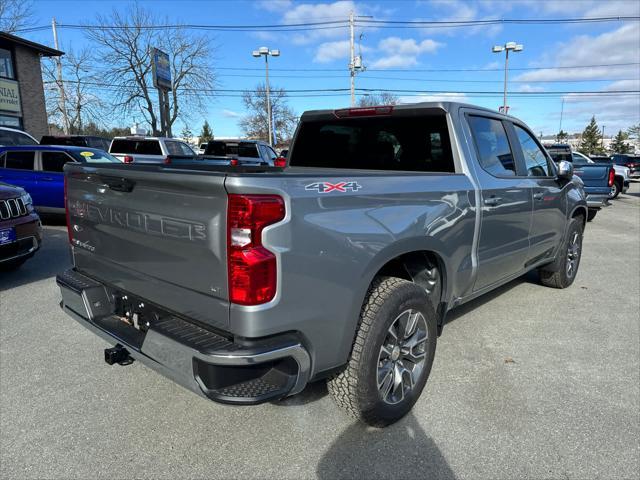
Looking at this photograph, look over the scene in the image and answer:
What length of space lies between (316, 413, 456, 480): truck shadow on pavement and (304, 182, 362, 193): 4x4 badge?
1450 mm

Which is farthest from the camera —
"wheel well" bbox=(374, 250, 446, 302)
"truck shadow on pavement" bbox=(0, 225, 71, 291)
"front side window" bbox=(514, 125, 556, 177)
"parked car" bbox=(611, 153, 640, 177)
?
"parked car" bbox=(611, 153, 640, 177)

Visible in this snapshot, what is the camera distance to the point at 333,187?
7.27 ft

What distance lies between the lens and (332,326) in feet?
7.39

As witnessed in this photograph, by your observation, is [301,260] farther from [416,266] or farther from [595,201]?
[595,201]

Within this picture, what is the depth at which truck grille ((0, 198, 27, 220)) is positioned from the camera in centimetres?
505

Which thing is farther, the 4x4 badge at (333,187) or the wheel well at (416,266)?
the wheel well at (416,266)

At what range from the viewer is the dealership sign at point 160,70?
932 inches

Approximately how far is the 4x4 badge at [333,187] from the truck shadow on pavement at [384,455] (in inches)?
57.1

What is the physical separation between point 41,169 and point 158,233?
355 inches

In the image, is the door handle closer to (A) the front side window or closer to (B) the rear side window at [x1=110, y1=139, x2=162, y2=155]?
(A) the front side window

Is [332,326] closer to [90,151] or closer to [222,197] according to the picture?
[222,197]

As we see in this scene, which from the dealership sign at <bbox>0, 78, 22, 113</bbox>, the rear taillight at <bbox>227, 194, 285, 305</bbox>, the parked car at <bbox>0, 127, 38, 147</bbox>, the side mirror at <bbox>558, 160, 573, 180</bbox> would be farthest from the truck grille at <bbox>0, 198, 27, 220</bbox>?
the dealership sign at <bbox>0, 78, 22, 113</bbox>

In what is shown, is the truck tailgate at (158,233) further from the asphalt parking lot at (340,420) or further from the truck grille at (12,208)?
the truck grille at (12,208)

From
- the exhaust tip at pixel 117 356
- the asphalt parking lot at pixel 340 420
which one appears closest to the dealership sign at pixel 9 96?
the asphalt parking lot at pixel 340 420
